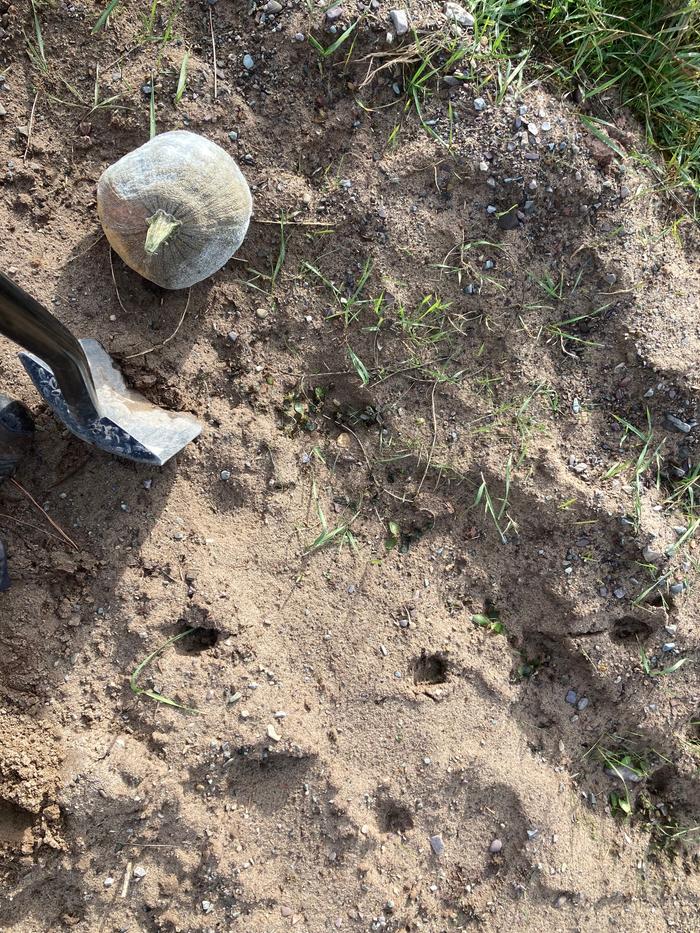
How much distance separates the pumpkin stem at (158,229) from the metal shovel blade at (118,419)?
1.71 ft

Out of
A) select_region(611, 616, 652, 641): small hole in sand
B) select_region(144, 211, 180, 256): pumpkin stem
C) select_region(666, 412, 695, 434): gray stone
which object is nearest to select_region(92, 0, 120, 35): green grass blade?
select_region(144, 211, 180, 256): pumpkin stem

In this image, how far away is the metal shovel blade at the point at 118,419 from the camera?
2.33 meters

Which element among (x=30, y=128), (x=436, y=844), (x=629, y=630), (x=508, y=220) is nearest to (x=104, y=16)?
(x=30, y=128)

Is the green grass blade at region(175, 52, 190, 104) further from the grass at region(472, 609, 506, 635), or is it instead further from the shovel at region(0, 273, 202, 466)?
the grass at region(472, 609, 506, 635)

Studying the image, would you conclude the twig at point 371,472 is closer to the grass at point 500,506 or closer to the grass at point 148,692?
the grass at point 500,506

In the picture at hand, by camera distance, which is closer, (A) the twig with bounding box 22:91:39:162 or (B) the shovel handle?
(B) the shovel handle

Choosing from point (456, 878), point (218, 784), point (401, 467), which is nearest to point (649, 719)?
point (456, 878)

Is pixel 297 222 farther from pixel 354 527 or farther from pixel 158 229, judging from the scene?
pixel 354 527

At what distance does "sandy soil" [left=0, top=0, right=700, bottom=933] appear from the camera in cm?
258

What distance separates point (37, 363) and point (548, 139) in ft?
7.08

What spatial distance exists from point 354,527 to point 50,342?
136 cm

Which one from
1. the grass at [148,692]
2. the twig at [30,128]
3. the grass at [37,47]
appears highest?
the grass at [37,47]

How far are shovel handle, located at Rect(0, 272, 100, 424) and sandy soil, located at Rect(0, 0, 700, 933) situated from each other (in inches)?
16.4

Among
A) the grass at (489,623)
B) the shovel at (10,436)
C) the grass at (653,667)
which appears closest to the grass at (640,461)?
the grass at (653,667)
